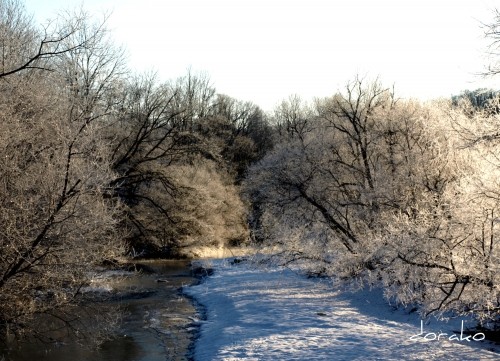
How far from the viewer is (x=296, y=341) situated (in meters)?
12.8

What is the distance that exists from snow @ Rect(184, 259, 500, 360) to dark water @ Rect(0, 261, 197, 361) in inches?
28.9

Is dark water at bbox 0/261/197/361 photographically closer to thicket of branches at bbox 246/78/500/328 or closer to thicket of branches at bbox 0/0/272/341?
thicket of branches at bbox 0/0/272/341

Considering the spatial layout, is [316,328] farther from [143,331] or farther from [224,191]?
[224,191]

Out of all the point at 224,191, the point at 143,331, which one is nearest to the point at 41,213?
the point at 143,331

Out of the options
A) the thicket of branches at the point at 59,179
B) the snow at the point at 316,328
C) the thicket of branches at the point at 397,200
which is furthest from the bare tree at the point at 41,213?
the thicket of branches at the point at 397,200

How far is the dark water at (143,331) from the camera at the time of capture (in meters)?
12.6

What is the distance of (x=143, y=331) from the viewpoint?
15609 mm

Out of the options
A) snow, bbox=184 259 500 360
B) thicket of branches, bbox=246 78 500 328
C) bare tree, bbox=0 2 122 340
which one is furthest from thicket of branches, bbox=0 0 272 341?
thicket of branches, bbox=246 78 500 328

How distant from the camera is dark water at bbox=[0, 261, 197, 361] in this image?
12.6 m

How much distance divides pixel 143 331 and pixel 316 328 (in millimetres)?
5226

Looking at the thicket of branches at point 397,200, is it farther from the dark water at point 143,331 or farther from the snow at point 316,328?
the dark water at point 143,331

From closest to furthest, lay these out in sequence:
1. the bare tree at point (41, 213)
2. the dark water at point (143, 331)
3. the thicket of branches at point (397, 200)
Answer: the bare tree at point (41, 213)
the thicket of branches at point (397, 200)
the dark water at point (143, 331)

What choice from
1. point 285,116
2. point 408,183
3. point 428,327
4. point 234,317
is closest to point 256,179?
point 408,183

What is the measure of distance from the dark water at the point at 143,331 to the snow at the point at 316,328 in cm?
73
